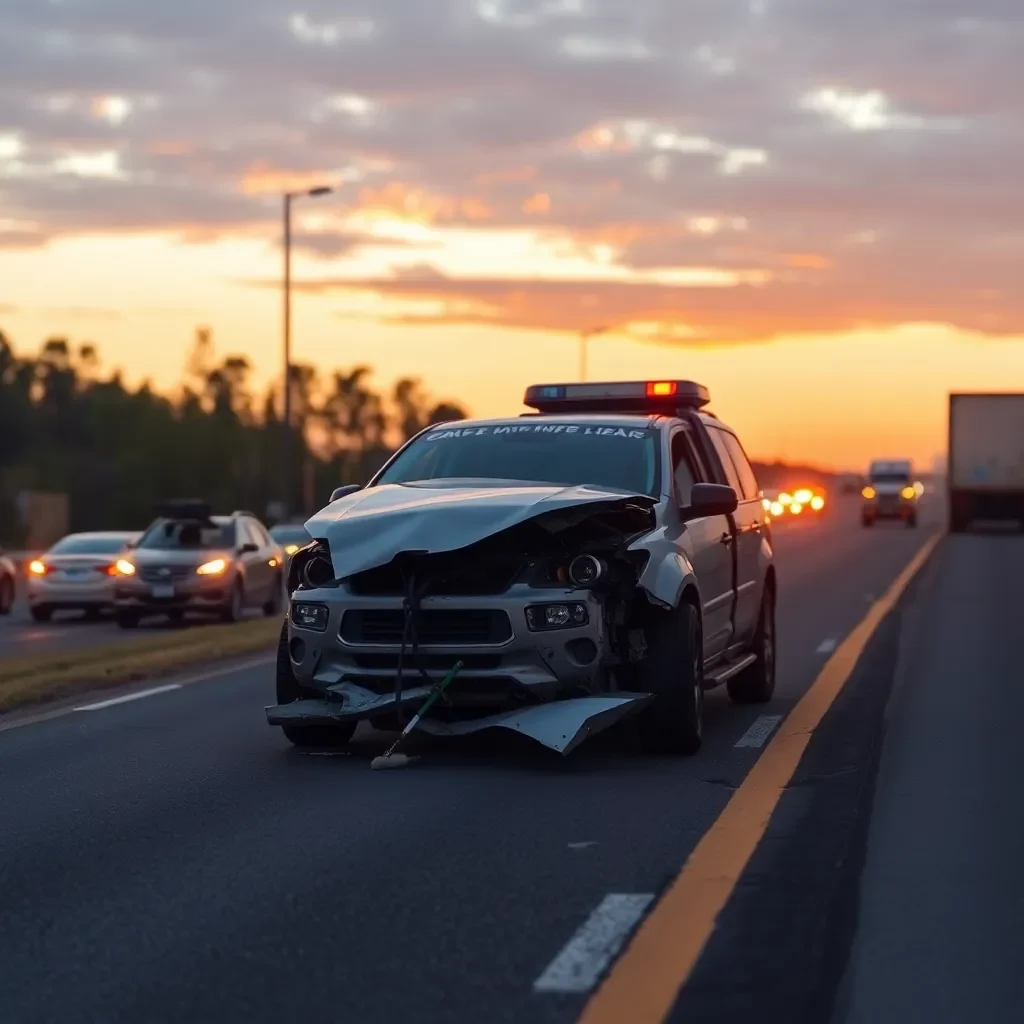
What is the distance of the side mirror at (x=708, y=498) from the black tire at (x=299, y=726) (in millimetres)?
2272

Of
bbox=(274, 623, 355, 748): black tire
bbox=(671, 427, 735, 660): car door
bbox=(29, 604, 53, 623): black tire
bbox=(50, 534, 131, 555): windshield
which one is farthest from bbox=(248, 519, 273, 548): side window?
bbox=(274, 623, 355, 748): black tire

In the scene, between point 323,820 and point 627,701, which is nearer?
point 323,820

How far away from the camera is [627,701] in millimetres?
9930

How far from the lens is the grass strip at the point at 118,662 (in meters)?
15.0

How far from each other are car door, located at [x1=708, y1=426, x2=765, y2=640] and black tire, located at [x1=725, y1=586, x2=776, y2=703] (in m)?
0.16

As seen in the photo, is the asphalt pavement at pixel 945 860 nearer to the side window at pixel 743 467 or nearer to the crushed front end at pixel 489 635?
the crushed front end at pixel 489 635

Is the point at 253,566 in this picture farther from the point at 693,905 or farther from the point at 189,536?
the point at 693,905

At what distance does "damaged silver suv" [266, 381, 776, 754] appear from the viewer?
992 cm

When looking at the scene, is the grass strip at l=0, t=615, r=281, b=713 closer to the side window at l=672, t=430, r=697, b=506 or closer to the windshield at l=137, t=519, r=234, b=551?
the windshield at l=137, t=519, r=234, b=551

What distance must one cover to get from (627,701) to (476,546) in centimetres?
106

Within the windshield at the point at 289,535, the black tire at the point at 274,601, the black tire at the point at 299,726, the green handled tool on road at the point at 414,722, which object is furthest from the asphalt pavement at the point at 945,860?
the windshield at the point at 289,535

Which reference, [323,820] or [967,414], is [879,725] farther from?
[967,414]

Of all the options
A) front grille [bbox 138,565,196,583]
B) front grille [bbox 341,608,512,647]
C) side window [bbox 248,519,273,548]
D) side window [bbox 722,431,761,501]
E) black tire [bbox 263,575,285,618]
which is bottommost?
black tire [bbox 263,575,285,618]

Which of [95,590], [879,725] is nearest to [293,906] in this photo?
[879,725]
